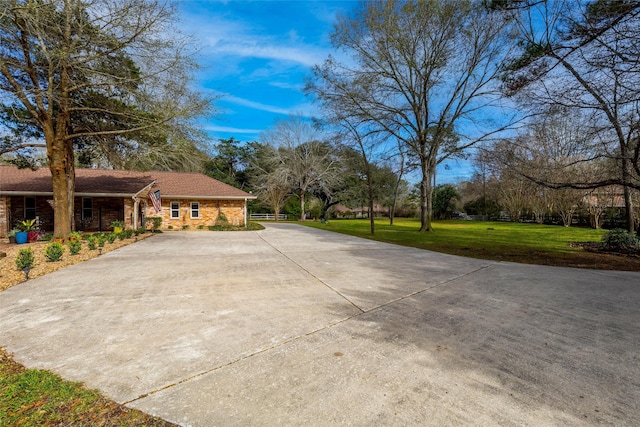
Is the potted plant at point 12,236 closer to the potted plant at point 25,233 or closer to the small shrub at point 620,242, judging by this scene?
the potted plant at point 25,233

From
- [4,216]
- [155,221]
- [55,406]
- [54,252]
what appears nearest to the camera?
[55,406]

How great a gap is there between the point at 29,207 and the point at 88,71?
11143mm

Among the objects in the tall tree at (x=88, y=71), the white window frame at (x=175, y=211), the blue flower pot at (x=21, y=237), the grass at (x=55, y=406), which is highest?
the tall tree at (x=88, y=71)

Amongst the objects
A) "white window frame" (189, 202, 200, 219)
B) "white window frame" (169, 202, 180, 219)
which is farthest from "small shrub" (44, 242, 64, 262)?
"white window frame" (189, 202, 200, 219)

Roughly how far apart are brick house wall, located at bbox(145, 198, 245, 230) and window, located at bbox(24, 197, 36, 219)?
5.26 meters

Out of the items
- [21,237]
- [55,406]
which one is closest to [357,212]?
[21,237]

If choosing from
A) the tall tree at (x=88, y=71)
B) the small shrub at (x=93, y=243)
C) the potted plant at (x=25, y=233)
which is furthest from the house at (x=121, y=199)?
the small shrub at (x=93, y=243)

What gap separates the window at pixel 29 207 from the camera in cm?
→ 1533

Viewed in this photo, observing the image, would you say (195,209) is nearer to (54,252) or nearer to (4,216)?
(4,216)

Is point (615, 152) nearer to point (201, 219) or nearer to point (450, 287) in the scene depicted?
point (450, 287)

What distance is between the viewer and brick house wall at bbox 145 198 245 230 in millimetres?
19078

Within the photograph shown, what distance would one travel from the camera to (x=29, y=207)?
15398 millimetres

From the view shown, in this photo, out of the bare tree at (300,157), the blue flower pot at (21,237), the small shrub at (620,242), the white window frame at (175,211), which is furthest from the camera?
the bare tree at (300,157)

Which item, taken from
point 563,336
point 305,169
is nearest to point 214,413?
point 563,336
